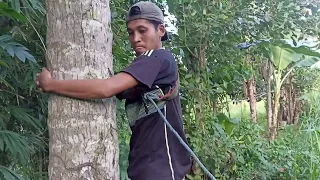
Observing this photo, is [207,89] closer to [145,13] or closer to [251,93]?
[145,13]

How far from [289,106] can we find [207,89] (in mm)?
3763

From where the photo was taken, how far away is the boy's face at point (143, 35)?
1583mm

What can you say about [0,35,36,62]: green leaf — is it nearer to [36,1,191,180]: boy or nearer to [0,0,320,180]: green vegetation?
[0,0,320,180]: green vegetation

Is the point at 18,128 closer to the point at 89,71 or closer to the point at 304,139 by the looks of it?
the point at 89,71

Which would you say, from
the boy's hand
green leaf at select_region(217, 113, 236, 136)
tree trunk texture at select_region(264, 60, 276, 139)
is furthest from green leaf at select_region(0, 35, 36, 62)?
tree trunk texture at select_region(264, 60, 276, 139)

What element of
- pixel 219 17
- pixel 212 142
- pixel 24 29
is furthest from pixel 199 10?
pixel 24 29

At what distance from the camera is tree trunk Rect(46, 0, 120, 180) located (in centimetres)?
138

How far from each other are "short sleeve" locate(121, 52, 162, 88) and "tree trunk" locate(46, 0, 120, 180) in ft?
0.33

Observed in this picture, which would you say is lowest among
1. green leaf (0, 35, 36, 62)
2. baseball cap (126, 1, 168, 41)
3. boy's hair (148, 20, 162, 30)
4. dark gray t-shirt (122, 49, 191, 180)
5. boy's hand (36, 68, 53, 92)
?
dark gray t-shirt (122, 49, 191, 180)

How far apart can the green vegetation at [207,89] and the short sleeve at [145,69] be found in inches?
24.7

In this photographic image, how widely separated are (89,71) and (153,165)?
15.1 inches

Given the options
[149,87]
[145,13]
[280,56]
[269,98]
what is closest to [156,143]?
[149,87]

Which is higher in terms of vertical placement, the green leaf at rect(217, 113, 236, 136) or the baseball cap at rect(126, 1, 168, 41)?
the baseball cap at rect(126, 1, 168, 41)

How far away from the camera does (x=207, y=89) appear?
3408 millimetres
